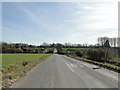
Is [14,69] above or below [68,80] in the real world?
below

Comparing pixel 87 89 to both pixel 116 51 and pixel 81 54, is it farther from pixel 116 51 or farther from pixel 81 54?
pixel 81 54

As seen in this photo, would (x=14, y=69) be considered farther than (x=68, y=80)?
Yes

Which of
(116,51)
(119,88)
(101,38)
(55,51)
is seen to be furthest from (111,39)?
(119,88)

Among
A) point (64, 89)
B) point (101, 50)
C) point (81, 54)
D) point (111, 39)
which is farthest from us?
point (111, 39)

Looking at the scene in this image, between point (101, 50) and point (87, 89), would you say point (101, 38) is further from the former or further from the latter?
point (87, 89)

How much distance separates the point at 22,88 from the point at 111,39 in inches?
4084

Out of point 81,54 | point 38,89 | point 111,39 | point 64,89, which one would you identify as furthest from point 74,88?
point 111,39

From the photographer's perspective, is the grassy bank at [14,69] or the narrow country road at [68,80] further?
the grassy bank at [14,69]

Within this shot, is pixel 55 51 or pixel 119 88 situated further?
pixel 55 51

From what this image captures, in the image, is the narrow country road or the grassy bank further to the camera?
the grassy bank

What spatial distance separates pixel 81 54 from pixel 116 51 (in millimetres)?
28069

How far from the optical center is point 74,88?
26.6 ft

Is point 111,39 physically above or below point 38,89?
above

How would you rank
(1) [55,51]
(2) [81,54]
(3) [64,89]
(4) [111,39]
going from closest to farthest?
(3) [64,89] < (2) [81,54] < (4) [111,39] < (1) [55,51]
